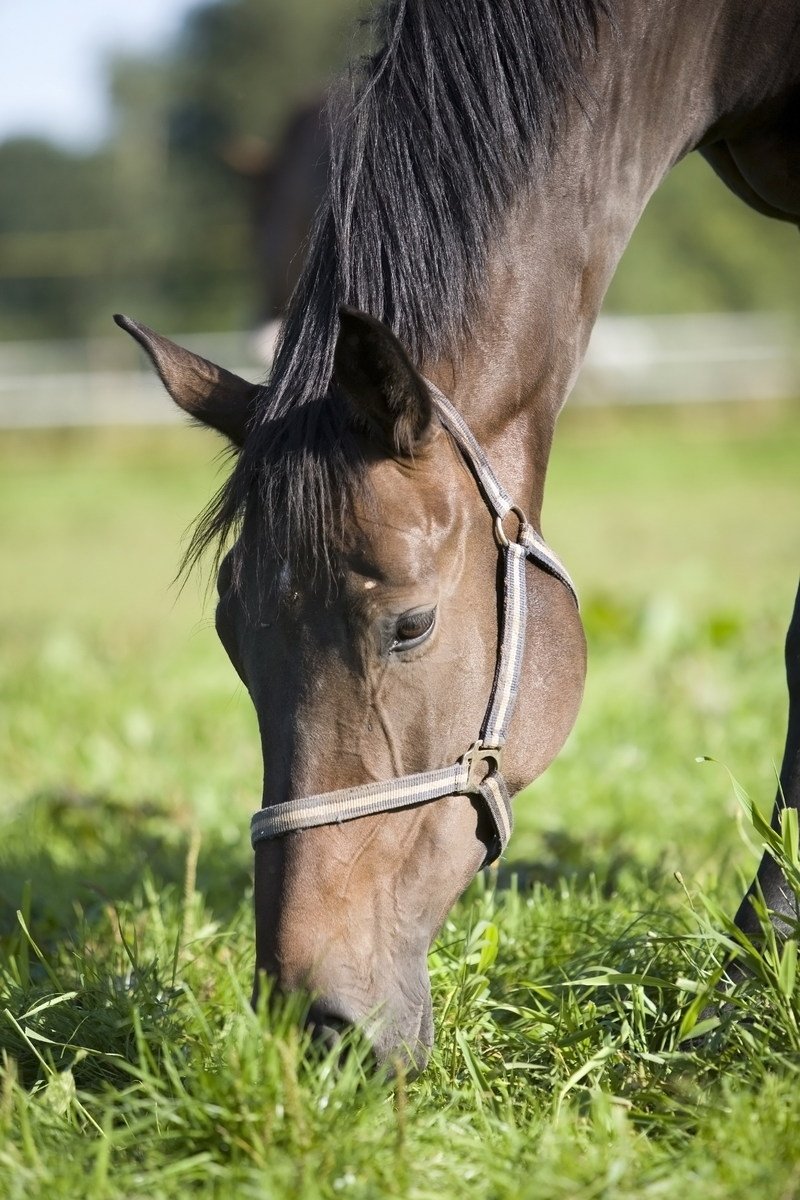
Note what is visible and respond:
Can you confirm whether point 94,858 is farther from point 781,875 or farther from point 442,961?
point 781,875

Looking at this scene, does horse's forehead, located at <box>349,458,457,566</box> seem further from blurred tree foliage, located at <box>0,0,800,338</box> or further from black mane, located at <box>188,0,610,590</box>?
blurred tree foliage, located at <box>0,0,800,338</box>

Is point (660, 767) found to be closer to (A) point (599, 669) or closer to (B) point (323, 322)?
(A) point (599, 669)

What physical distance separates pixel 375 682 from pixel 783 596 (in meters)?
4.79

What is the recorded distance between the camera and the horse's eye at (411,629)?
187 centimetres

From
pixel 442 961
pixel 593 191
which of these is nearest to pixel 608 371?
pixel 593 191

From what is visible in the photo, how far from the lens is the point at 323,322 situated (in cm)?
199

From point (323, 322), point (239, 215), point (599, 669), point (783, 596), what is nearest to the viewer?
point (323, 322)

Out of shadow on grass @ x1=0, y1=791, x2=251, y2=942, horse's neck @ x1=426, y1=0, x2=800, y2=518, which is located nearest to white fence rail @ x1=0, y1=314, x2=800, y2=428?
shadow on grass @ x1=0, y1=791, x2=251, y2=942

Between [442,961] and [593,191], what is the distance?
145cm

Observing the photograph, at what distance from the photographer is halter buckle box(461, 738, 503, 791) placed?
194cm

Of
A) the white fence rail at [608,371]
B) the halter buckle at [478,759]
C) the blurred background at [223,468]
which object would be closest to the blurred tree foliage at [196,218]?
the blurred background at [223,468]

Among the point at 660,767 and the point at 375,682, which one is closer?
the point at 375,682

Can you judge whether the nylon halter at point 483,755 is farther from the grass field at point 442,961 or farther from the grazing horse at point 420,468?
the grass field at point 442,961

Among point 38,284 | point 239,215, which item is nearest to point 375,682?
point 38,284
